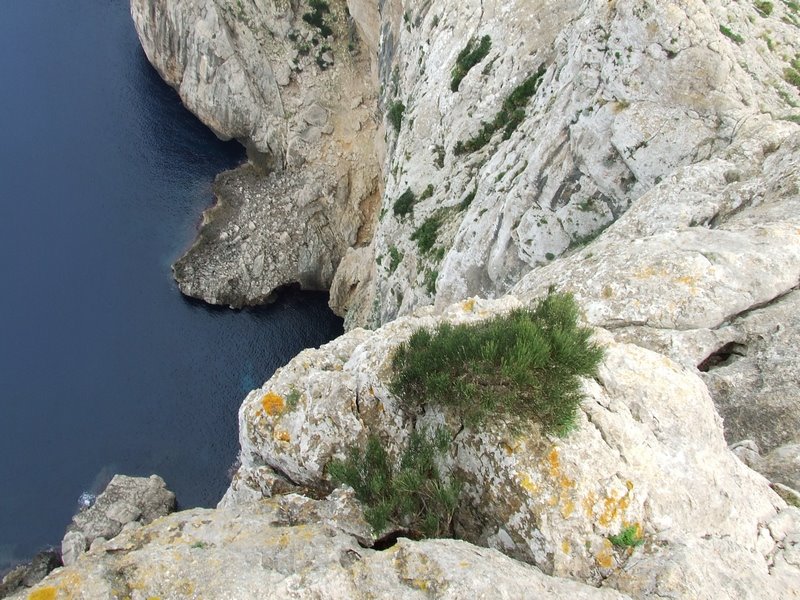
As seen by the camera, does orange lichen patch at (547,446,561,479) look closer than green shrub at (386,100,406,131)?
Yes

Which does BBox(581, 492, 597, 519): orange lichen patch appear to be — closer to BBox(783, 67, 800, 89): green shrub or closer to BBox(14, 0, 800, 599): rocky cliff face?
BBox(14, 0, 800, 599): rocky cliff face

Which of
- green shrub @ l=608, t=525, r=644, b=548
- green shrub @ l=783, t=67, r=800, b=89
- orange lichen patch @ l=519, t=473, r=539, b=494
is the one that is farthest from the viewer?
green shrub @ l=783, t=67, r=800, b=89

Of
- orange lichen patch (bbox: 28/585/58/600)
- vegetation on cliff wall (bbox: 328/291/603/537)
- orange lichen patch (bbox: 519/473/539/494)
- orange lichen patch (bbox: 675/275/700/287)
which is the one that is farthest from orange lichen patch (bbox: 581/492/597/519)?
orange lichen patch (bbox: 28/585/58/600)

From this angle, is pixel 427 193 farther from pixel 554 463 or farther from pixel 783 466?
pixel 554 463

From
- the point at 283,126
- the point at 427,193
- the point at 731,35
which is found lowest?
the point at 283,126

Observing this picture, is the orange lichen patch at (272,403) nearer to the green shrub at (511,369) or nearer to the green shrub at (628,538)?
the green shrub at (511,369)

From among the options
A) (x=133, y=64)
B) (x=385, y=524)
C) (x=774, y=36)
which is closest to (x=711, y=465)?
(x=385, y=524)

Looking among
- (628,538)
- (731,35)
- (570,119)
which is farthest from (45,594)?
(731,35)

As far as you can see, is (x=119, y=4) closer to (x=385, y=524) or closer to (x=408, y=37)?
(x=408, y=37)
